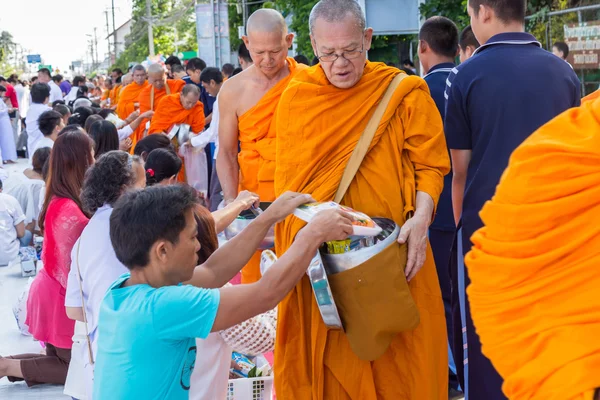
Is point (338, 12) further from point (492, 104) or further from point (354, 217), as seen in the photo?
point (354, 217)

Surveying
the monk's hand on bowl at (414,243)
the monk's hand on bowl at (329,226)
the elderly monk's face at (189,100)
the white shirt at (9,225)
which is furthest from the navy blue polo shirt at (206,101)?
the monk's hand on bowl at (329,226)

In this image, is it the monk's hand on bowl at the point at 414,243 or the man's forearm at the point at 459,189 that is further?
the man's forearm at the point at 459,189

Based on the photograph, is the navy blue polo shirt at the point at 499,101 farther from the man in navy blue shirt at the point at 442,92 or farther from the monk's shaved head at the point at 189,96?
the monk's shaved head at the point at 189,96

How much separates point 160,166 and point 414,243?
2895mm

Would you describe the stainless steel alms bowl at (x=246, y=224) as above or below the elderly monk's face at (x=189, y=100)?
below

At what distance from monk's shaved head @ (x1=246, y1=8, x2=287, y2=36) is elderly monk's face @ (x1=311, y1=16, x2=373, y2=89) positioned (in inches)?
52.7

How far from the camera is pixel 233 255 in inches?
132

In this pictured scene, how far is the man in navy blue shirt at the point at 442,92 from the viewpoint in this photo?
16.7ft

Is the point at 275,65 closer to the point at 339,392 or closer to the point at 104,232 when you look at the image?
the point at 104,232

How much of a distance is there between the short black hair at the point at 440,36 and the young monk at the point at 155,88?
6.77m

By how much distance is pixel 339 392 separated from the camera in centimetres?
356

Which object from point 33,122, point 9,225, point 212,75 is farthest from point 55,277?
point 33,122

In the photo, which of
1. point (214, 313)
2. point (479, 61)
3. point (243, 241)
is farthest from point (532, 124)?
point (214, 313)

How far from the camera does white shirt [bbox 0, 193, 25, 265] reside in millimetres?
8945
